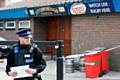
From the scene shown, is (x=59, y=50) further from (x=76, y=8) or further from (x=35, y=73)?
(x=76, y=8)

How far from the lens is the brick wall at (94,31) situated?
14.2 m

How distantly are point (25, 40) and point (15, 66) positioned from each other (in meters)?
0.41

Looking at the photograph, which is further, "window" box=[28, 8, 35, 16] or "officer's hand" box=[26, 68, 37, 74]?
"window" box=[28, 8, 35, 16]

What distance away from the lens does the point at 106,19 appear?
47.8ft

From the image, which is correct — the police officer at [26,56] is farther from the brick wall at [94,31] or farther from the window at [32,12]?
the window at [32,12]

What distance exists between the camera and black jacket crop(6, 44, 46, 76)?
4961mm

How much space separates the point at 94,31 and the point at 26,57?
10.3 meters

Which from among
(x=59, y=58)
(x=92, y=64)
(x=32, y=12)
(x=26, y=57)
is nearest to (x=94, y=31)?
(x=92, y=64)

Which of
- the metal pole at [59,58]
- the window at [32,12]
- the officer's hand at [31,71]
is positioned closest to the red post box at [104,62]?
the window at [32,12]

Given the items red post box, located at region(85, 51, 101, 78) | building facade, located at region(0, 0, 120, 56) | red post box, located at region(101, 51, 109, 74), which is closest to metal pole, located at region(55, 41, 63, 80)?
red post box, located at region(85, 51, 101, 78)

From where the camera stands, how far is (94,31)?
15.1 metres

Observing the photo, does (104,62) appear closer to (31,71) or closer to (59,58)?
(59,58)

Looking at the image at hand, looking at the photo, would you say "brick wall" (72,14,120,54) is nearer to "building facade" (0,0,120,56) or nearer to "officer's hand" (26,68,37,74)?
"building facade" (0,0,120,56)

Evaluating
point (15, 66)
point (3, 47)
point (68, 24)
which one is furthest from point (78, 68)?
point (15, 66)
